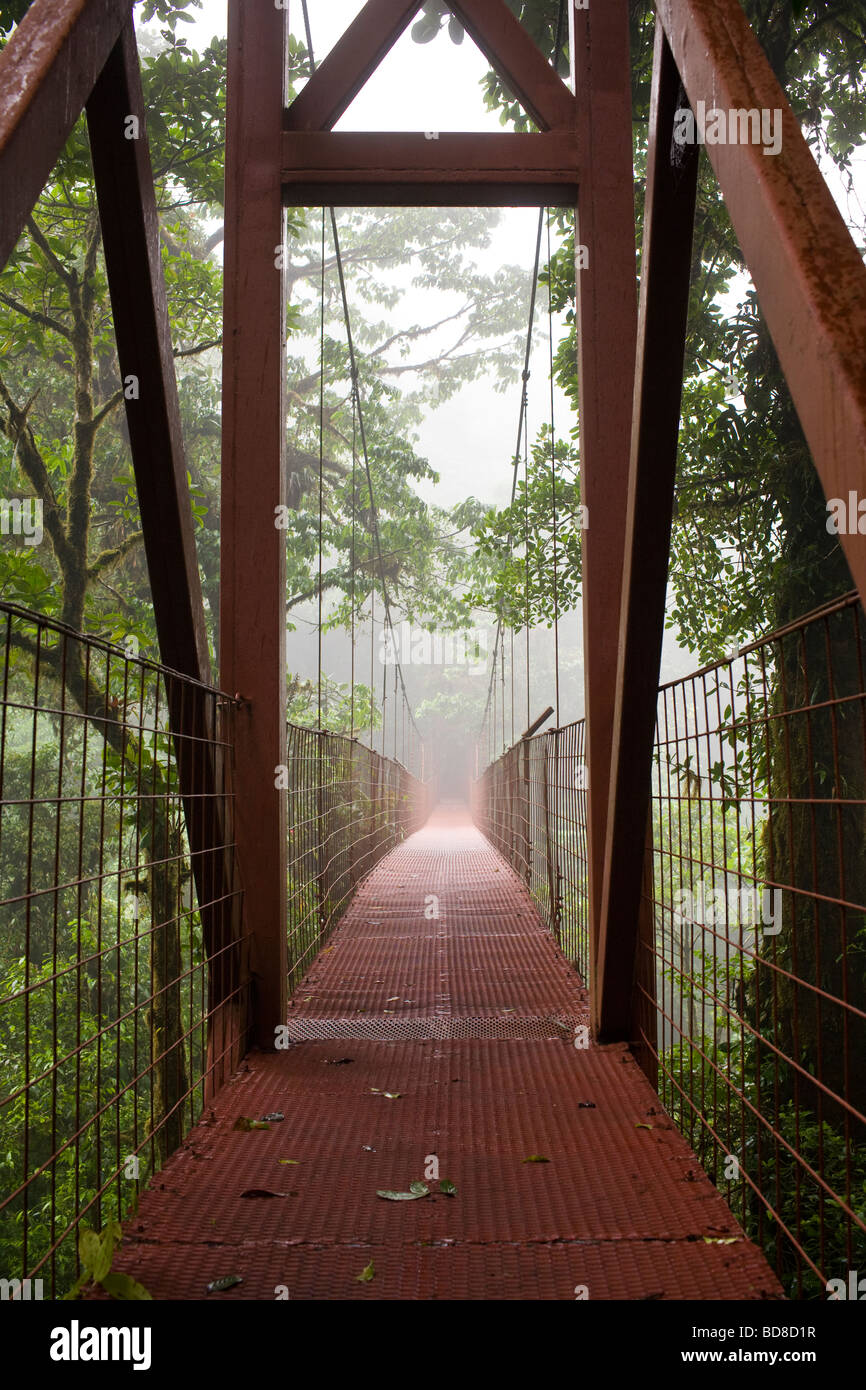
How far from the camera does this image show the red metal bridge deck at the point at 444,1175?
1.20m

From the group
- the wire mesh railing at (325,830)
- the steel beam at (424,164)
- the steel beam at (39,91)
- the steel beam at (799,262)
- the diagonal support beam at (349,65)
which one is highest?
the diagonal support beam at (349,65)

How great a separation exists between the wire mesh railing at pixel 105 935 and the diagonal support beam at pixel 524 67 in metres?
1.67

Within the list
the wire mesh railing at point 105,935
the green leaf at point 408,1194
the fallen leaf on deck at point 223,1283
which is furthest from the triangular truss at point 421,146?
the fallen leaf on deck at point 223,1283

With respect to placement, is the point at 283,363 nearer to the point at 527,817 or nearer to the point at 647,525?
the point at 647,525

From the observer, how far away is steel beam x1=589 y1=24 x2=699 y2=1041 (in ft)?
4.26

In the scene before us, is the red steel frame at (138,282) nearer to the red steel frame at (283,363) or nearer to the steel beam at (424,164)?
the red steel frame at (283,363)

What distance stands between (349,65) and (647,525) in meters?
1.62

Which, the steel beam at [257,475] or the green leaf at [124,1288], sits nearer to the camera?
the green leaf at [124,1288]

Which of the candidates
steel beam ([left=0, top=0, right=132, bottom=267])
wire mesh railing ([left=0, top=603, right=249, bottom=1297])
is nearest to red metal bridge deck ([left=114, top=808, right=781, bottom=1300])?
wire mesh railing ([left=0, top=603, right=249, bottom=1297])

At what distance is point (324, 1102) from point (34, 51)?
166cm

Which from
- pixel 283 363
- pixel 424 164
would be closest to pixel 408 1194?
pixel 283 363

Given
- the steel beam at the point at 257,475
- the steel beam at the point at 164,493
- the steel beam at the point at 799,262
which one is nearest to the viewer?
the steel beam at the point at 799,262

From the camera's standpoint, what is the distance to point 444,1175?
4.97 feet

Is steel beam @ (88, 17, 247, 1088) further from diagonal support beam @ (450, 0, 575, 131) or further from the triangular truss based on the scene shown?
diagonal support beam @ (450, 0, 575, 131)
